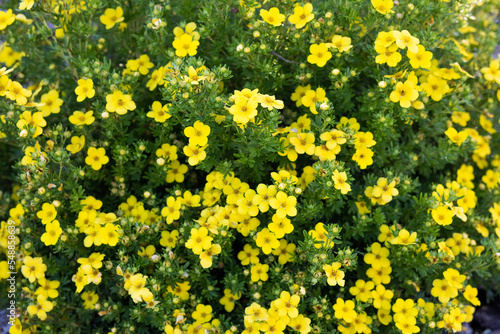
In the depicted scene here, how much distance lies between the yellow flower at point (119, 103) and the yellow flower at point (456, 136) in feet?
8.08

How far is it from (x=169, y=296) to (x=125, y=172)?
102cm

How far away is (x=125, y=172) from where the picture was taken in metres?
3.36

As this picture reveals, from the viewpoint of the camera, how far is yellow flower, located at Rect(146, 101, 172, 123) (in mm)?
3129

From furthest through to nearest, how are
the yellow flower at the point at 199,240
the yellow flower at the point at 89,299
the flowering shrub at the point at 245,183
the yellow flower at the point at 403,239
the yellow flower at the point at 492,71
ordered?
the yellow flower at the point at 492,71, the yellow flower at the point at 89,299, the yellow flower at the point at 403,239, the flowering shrub at the point at 245,183, the yellow flower at the point at 199,240

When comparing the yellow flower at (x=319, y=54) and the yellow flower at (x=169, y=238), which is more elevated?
the yellow flower at (x=319, y=54)

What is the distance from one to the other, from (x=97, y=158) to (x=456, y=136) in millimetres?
2839

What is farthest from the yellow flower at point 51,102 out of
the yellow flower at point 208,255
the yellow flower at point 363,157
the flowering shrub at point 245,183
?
the yellow flower at point 363,157

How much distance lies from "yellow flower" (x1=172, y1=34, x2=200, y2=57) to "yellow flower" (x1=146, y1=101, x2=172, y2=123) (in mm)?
394

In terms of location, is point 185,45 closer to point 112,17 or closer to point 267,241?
point 112,17

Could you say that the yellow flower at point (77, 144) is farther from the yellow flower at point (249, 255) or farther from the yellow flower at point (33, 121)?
the yellow flower at point (249, 255)

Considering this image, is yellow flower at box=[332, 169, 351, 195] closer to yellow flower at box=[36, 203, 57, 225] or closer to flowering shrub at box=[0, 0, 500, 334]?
flowering shrub at box=[0, 0, 500, 334]

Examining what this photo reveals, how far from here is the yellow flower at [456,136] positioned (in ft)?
11.5

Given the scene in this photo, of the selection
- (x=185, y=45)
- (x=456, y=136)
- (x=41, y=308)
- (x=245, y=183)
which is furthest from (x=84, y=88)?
(x=456, y=136)

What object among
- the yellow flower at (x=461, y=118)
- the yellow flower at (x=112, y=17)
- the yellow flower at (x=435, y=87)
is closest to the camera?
the yellow flower at (x=435, y=87)
